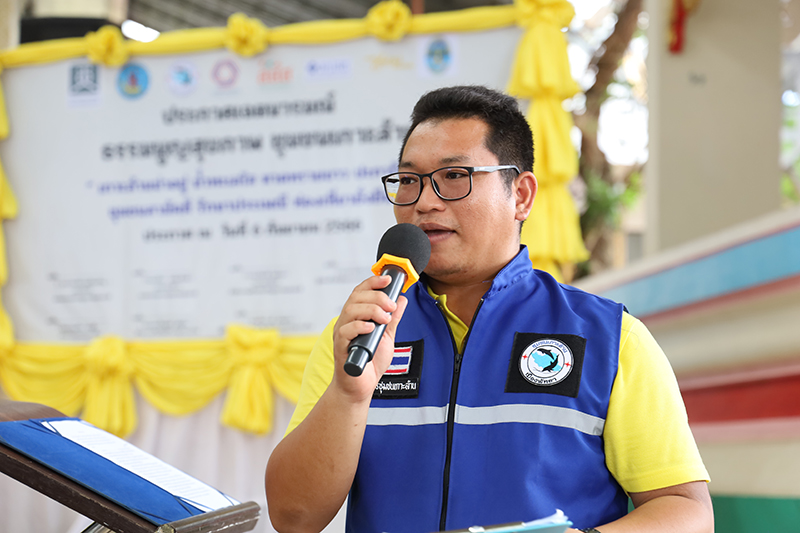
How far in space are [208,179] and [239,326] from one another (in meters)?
0.67

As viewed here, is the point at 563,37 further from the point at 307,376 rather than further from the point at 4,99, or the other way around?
the point at 4,99

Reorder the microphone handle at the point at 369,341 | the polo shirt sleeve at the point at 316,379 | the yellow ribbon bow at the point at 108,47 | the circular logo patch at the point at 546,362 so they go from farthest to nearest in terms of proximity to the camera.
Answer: the yellow ribbon bow at the point at 108,47, the polo shirt sleeve at the point at 316,379, the circular logo patch at the point at 546,362, the microphone handle at the point at 369,341

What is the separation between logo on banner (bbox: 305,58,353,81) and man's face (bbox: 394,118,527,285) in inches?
73.3

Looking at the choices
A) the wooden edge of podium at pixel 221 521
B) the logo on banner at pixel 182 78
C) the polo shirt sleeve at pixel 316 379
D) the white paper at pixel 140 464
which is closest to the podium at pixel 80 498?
the wooden edge of podium at pixel 221 521

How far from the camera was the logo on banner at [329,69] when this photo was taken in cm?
299

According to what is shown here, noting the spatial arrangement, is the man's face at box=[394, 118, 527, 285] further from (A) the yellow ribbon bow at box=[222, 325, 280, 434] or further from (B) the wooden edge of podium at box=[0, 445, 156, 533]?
(A) the yellow ribbon bow at box=[222, 325, 280, 434]

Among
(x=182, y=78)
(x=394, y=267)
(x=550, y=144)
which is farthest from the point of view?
(x=182, y=78)

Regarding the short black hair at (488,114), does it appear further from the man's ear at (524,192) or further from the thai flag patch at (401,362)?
the thai flag patch at (401,362)

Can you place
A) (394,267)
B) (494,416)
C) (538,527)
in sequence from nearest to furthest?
(538,527), (394,267), (494,416)

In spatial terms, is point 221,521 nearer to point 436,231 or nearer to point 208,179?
point 436,231

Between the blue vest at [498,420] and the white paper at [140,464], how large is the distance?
253 mm

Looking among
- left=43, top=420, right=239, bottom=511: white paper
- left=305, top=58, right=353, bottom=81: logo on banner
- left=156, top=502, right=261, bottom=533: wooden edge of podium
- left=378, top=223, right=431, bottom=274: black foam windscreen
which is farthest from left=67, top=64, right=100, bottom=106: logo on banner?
left=378, top=223, right=431, bottom=274: black foam windscreen

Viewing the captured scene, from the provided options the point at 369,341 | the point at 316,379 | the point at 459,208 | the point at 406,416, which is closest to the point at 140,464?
the point at 316,379

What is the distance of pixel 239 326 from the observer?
3006mm
